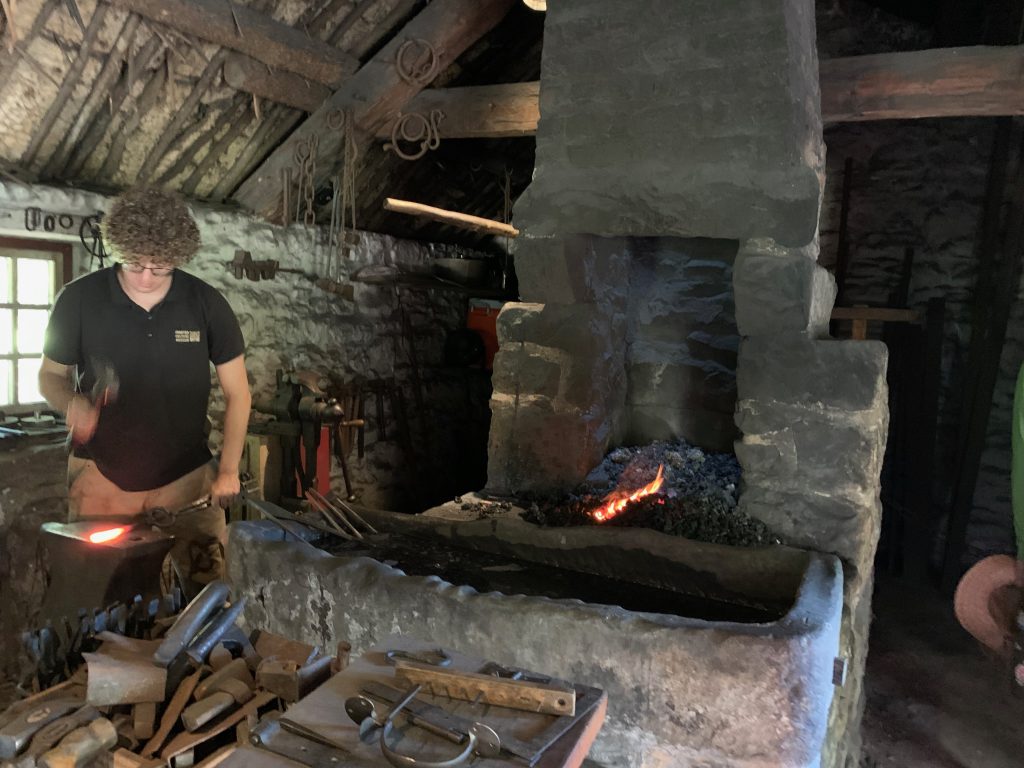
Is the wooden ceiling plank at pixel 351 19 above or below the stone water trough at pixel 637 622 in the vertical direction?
above

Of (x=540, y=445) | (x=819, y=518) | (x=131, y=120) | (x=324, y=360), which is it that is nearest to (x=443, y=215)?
(x=324, y=360)

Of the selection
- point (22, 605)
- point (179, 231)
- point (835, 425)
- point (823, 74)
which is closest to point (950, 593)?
point (835, 425)

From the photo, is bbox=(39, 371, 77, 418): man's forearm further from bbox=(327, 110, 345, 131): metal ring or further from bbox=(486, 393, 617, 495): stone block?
bbox=(327, 110, 345, 131): metal ring

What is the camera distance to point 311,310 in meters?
5.39

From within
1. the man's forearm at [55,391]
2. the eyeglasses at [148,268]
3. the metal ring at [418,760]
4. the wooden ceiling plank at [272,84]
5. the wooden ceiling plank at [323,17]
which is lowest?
the metal ring at [418,760]

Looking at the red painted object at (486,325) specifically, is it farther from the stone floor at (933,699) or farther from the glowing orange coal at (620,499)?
the stone floor at (933,699)

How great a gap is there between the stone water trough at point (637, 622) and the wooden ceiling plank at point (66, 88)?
230 cm

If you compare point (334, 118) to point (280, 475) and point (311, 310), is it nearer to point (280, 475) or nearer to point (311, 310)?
point (311, 310)

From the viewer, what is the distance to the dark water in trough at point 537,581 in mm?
Result: 2656

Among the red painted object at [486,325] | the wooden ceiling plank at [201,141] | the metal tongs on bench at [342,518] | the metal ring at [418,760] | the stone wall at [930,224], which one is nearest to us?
the metal ring at [418,760]

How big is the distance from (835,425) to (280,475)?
3.31 metres

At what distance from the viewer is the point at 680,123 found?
3.08m

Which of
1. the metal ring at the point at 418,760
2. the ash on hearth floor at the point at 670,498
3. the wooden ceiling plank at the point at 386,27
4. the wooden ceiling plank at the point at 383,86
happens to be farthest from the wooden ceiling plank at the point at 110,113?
the metal ring at the point at 418,760

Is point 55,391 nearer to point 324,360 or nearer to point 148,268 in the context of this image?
point 148,268
